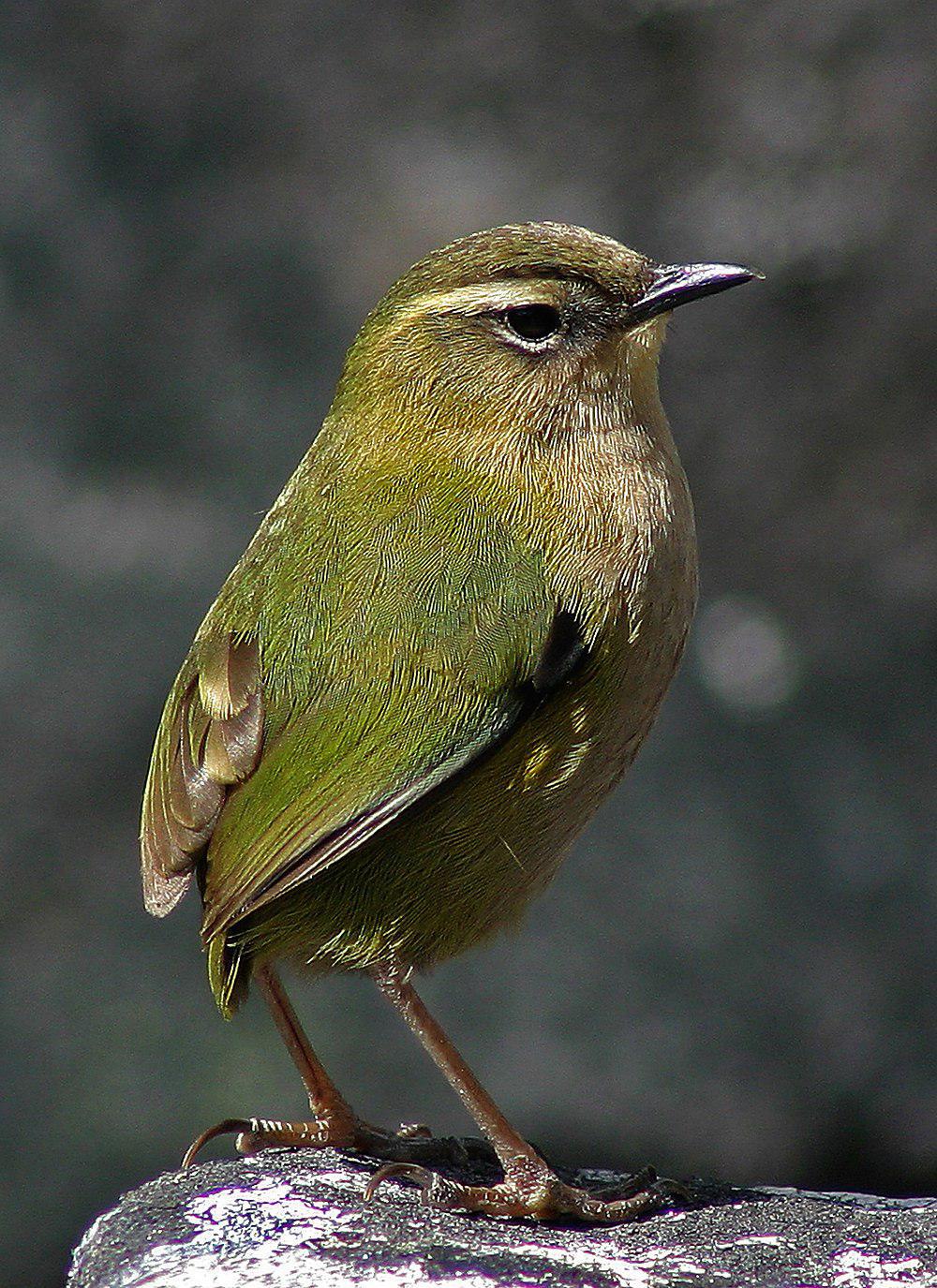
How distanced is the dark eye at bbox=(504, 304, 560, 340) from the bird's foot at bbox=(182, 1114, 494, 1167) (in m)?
1.72

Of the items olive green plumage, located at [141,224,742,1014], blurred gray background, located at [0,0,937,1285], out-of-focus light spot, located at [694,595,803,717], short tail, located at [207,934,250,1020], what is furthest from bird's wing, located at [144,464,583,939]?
out-of-focus light spot, located at [694,595,803,717]

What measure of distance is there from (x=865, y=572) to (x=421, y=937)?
386 centimetres

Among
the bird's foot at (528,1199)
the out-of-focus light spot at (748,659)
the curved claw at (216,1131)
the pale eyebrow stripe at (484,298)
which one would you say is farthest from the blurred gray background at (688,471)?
the pale eyebrow stripe at (484,298)

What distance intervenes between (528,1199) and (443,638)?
3.66 ft

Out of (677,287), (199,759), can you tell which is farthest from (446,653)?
(677,287)

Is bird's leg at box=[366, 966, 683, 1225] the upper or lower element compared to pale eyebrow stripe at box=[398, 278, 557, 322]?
lower

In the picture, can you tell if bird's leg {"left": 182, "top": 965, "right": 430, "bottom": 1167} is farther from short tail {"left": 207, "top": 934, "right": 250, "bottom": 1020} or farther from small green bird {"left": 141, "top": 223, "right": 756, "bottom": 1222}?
short tail {"left": 207, "top": 934, "right": 250, "bottom": 1020}

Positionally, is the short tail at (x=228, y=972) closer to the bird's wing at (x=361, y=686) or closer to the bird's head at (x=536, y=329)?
the bird's wing at (x=361, y=686)

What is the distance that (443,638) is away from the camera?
11.1 ft

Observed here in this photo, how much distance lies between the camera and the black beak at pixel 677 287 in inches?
144

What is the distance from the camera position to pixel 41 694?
636cm

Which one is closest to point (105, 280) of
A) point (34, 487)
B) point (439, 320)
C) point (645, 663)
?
point (34, 487)

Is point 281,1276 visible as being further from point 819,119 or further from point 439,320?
point 819,119

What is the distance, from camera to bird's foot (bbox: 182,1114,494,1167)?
3809 mm
